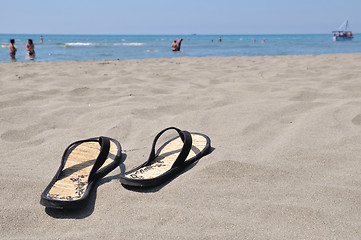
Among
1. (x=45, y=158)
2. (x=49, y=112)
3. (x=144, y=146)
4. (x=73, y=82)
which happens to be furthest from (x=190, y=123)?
(x=73, y=82)

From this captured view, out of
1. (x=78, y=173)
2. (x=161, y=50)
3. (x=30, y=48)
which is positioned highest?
(x=30, y=48)

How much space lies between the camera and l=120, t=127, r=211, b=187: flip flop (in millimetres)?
1697

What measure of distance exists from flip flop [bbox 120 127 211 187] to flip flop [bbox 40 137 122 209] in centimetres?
17

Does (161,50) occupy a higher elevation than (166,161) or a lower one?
higher

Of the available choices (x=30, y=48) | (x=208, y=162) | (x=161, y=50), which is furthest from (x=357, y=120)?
(x=161, y=50)

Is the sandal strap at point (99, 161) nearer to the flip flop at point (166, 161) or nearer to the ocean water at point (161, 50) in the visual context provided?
the flip flop at point (166, 161)

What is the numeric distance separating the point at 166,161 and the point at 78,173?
→ 0.53 m

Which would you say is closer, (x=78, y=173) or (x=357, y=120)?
(x=78, y=173)

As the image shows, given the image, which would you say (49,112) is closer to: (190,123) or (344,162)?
(190,123)

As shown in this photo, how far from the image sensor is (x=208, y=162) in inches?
77.2

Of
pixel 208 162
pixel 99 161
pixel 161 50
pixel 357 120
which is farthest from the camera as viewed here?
pixel 161 50

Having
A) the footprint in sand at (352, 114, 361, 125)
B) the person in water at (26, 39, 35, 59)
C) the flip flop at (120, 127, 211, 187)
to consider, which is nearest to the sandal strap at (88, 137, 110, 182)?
the flip flop at (120, 127, 211, 187)

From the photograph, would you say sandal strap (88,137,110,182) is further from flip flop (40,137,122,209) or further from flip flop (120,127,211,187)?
flip flop (120,127,211,187)

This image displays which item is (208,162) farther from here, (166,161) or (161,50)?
(161,50)
